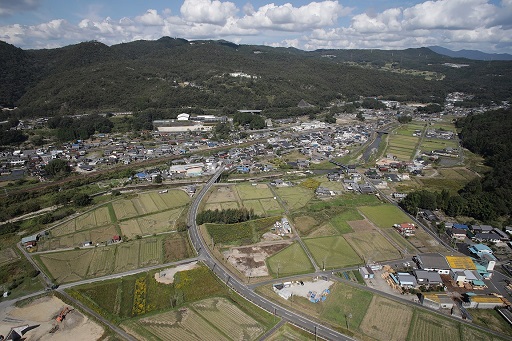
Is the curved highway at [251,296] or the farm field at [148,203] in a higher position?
the curved highway at [251,296]

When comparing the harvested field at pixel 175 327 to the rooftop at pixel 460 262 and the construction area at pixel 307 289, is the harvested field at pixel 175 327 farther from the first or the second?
the rooftop at pixel 460 262

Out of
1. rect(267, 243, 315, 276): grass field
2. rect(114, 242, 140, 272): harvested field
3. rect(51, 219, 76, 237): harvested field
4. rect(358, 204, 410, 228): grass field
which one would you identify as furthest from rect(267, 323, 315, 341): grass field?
rect(51, 219, 76, 237): harvested field

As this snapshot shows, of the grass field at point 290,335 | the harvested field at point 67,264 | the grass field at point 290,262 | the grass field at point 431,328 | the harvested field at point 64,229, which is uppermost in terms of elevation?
the grass field at point 431,328

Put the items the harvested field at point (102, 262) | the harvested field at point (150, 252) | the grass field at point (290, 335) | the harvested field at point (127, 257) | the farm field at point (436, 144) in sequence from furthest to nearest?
the farm field at point (436, 144)
the harvested field at point (150, 252)
the harvested field at point (127, 257)
the harvested field at point (102, 262)
the grass field at point (290, 335)

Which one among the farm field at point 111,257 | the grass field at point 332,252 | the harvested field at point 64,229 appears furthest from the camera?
the harvested field at point 64,229

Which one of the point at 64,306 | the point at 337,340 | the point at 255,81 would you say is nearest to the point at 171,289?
the point at 64,306

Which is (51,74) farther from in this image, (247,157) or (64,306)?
(64,306)

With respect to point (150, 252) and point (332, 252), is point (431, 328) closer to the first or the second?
point (332, 252)

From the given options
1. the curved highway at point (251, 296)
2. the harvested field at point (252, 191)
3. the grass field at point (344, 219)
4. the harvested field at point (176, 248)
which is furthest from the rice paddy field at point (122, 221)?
the grass field at point (344, 219)

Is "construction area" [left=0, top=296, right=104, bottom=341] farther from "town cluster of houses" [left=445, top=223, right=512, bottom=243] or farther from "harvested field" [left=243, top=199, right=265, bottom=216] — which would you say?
"town cluster of houses" [left=445, top=223, right=512, bottom=243]
